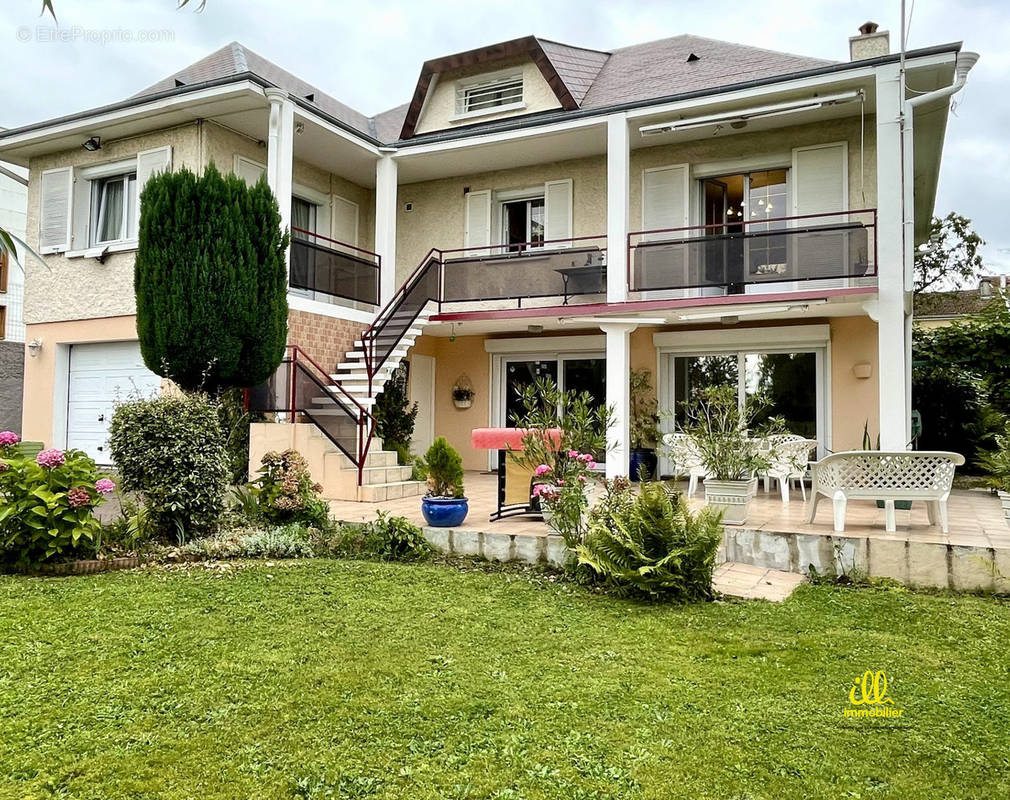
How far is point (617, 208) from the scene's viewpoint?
11219mm

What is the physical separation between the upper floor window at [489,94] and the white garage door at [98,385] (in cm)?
746

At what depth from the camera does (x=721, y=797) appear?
2.56 meters

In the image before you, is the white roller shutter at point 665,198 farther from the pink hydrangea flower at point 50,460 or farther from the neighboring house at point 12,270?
the neighboring house at point 12,270

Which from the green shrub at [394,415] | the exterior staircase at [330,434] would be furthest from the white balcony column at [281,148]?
the green shrub at [394,415]

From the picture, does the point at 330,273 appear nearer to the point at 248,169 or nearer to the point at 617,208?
the point at 248,169

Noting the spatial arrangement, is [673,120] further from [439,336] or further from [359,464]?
[359,464]

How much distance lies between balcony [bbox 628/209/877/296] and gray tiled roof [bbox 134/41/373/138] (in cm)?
593

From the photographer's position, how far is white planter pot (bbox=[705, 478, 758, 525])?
6.98m

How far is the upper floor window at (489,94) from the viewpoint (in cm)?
1362

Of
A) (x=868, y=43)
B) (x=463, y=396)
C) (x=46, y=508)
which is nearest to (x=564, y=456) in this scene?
(x=46, y=508)

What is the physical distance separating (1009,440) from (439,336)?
985 cm

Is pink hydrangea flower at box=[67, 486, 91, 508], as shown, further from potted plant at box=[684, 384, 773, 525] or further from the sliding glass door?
the sliding glass door

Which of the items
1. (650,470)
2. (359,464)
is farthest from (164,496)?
(650,470)

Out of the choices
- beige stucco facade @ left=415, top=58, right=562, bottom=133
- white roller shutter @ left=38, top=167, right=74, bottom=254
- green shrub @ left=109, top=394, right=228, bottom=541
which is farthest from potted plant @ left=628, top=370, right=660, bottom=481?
white roller shutter @ left=38, top=167, right=74, bottom=254
